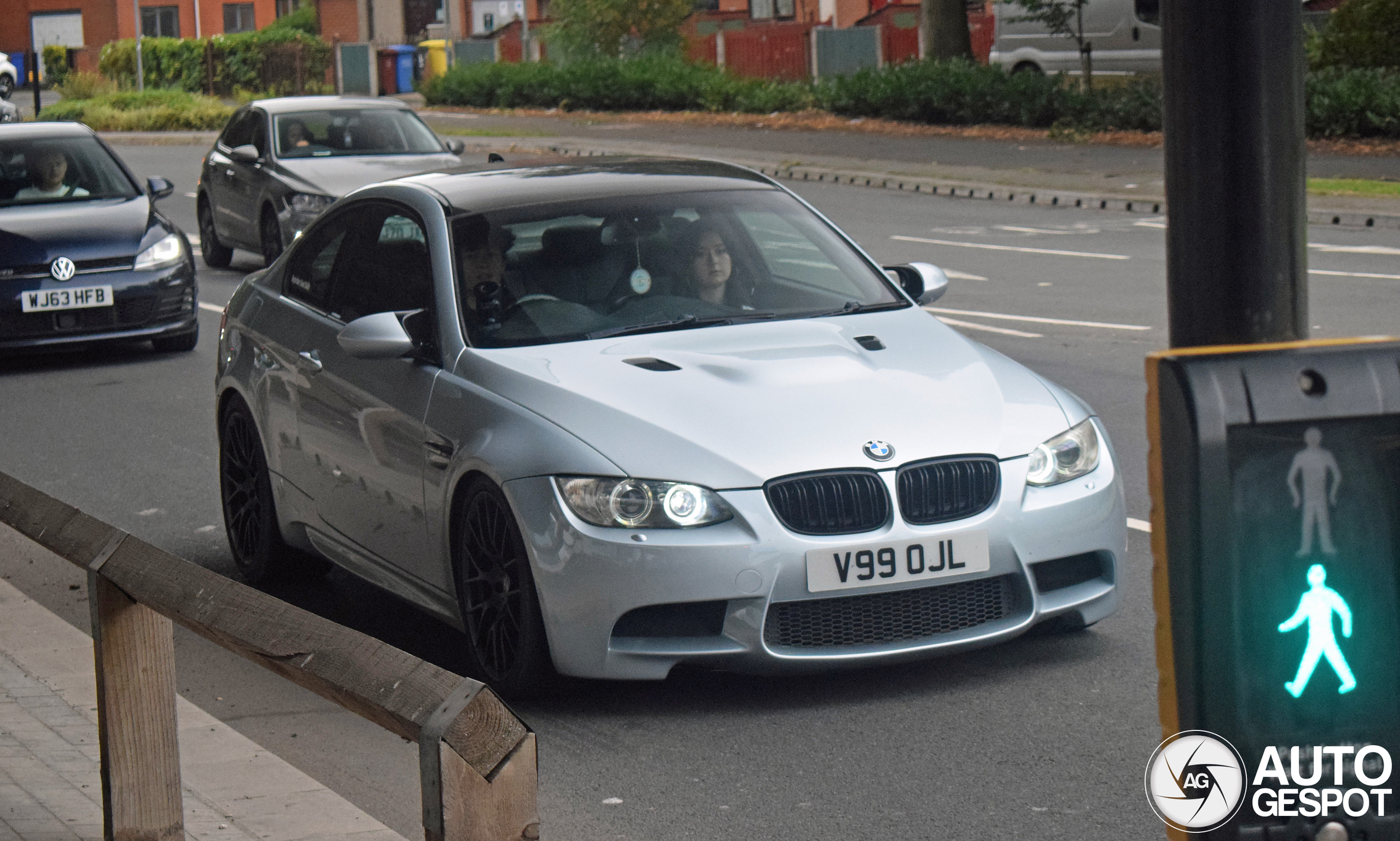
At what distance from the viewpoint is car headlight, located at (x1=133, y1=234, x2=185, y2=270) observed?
1350cm

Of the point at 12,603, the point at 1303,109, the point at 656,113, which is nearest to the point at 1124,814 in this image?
the point at 1303,109

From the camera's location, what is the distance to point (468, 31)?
71.1 meters

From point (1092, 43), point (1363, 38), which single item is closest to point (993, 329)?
point (1363, 38)

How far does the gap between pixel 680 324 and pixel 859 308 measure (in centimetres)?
65

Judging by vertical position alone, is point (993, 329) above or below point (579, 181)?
below

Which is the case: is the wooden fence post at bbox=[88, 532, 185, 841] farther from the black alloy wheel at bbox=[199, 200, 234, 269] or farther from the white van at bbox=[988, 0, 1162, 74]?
the white van at bbox=[988, 0, 1162, 74]

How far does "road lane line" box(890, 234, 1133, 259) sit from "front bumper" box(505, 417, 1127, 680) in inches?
486

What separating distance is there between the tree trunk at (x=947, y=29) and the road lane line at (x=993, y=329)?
21830 mm

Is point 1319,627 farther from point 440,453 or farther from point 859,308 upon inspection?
point 859,308

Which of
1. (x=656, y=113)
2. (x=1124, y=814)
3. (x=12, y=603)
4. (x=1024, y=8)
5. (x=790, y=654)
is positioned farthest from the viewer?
(x=656, y=113)

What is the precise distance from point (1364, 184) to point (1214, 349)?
20.5 meters

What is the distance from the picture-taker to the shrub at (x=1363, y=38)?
26.7 m

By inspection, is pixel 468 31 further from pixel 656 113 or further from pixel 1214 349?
pixel 1214 349

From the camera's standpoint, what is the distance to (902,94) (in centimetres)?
3275
